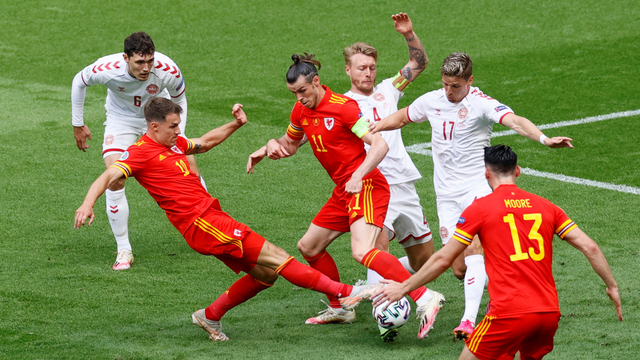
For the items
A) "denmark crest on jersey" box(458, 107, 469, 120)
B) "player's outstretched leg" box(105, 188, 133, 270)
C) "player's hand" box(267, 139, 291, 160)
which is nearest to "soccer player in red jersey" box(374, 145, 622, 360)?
"denmark crest on jersey" box(458, 107, 469, 120)

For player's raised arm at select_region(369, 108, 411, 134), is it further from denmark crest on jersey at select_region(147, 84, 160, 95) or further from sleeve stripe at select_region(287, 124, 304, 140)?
denmark crest on jersey at select_region(147, 84, 160, 95)

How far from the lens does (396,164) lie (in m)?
6.93

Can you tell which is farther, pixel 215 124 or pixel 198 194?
pixel 215 124

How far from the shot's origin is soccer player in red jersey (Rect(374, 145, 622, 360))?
459 cm

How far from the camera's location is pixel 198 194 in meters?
6.27

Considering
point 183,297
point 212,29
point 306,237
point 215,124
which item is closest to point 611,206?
point 306,237

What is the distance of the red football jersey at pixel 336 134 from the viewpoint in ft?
20.7

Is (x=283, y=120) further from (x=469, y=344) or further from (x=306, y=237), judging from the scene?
(x=469, y=344)

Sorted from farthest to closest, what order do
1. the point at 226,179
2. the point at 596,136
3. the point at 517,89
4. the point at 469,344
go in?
the point at 517,89 < the point at 596,136 < the point at 226,179 < the point at 469,344

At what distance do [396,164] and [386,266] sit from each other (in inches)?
49.1

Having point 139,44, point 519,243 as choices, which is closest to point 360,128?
point 519,243

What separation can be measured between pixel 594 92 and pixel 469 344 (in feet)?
32.6

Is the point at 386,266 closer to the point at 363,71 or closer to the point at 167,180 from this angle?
the point at 167,180

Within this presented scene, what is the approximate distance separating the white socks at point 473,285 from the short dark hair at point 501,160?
1.43m
